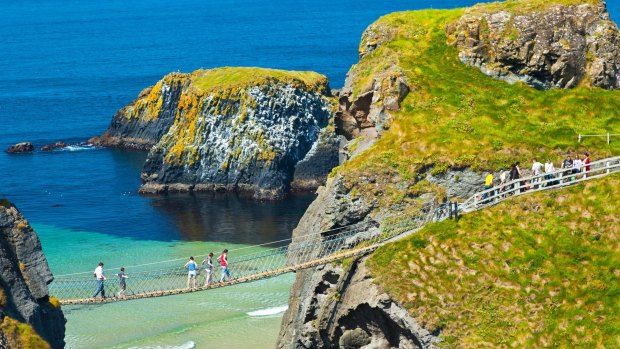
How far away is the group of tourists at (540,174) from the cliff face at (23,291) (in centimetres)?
2107

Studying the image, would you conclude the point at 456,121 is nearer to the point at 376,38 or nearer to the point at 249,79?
the point at 376,38

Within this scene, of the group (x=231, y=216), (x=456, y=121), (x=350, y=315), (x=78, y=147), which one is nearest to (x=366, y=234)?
(x=350, y=315)

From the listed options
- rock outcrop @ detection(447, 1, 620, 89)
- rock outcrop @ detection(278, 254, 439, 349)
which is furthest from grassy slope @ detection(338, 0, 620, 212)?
rock outcrop @ detection(278, 254, 439, 349)

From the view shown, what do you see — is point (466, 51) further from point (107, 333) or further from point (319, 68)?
point (319, 68)

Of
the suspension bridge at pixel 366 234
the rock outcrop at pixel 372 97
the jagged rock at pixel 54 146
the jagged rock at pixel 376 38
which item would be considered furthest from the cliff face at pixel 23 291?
the jagged rock at pixel 54 146

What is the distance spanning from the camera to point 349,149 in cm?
6425

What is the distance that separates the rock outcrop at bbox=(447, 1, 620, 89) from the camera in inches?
2557

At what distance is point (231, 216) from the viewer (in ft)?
341

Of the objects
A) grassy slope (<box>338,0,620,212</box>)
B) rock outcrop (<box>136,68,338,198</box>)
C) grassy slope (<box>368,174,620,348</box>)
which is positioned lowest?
rock outcrop (<box>136,68,338,198</box>)

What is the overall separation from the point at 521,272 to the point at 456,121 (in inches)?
463

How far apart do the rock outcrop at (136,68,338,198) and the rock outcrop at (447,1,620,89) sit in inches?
1835

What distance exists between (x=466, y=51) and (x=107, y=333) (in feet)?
96.7

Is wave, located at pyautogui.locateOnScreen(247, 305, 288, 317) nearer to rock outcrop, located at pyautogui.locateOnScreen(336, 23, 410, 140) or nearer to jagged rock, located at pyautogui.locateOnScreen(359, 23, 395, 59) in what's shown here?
rock outcrop, located at pyautogui.locateOnScreen(336, 23, 410, 140)

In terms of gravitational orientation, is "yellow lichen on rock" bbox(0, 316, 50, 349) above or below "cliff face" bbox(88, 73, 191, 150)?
above
